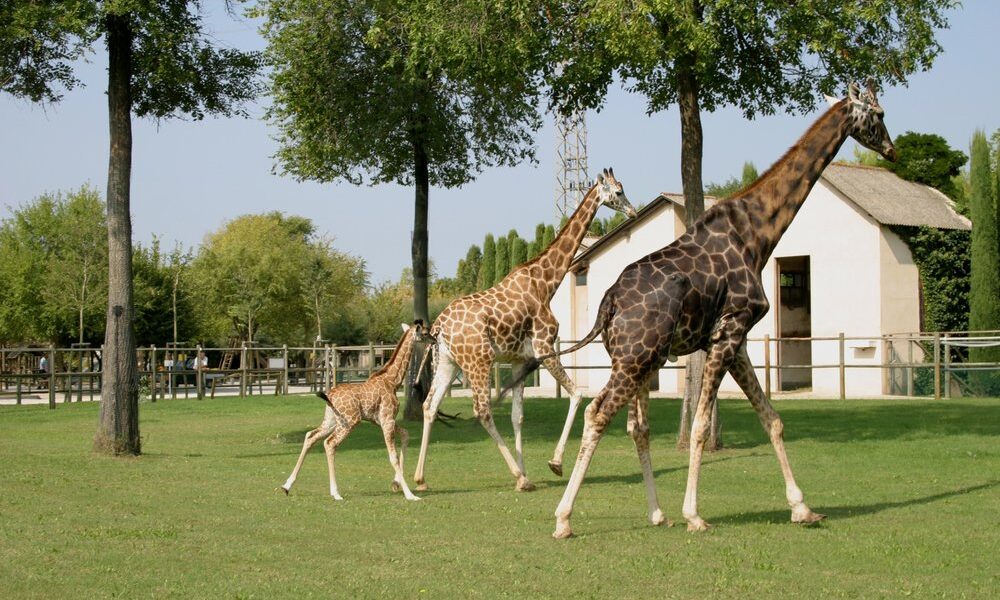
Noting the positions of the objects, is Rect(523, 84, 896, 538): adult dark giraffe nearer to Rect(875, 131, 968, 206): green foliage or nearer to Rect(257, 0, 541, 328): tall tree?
Rect(257, 0, 541, 328): tall tree

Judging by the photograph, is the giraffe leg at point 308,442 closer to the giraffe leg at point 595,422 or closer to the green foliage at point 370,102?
the giraffe leg at point 595,422

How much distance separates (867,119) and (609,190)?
341cm

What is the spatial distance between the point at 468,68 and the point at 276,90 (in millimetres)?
6096

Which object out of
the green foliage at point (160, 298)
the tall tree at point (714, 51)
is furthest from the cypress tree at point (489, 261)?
the tall tree at point (714, 51)

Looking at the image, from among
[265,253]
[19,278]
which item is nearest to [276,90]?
[19,278]

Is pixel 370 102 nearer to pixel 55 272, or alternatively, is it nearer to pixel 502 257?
pixel 55 272

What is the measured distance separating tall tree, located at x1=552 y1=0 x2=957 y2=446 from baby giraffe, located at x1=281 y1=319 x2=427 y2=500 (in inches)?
211

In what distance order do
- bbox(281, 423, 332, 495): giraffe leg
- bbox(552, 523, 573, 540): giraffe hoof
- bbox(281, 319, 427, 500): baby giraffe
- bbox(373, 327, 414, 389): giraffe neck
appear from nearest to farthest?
bbox(552, 523, 573, 540): giraffe hoof
bbox(281, 319, 427, 500): baby giraffe
bbox(281, 423, 332, 495): giraffe leg
bbox(373, 327, 414, 389): giraffe neck

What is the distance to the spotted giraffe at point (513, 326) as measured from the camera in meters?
12.9

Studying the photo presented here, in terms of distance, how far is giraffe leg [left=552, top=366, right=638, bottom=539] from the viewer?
29.2 feet

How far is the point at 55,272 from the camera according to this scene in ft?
158

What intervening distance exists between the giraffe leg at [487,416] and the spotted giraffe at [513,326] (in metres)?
0.01

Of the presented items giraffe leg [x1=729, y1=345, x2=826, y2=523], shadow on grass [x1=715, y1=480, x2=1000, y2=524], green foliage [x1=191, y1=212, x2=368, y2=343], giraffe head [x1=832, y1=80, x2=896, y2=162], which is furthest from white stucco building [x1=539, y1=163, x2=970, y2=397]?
green foliage [x1=191, y1=212, x2=368, y2=343]

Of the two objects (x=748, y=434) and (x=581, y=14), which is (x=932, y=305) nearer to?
(x=748, y=434)
